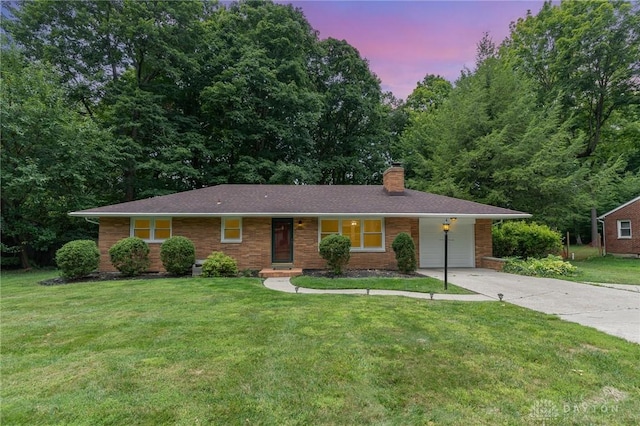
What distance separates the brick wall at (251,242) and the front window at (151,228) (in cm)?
23

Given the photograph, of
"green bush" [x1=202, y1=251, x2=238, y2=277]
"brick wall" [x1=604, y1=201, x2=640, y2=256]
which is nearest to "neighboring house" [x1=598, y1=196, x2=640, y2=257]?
"brick wall" [x1=604, y1=201, x2=640, y2=256]

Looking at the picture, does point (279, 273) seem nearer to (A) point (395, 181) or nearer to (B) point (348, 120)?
(A) point (395, 181)

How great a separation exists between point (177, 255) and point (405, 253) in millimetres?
7899

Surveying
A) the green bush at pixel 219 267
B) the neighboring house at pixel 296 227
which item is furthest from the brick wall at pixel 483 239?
the green bush at pixel 219 267

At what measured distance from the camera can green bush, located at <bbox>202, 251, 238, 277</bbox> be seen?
10.7 meters

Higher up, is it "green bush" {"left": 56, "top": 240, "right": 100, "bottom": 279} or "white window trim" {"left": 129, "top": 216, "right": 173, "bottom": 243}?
"white window trim" {"left": 129, "top": 216, "right": 173, "bottom": 243}

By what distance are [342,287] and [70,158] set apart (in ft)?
48.0

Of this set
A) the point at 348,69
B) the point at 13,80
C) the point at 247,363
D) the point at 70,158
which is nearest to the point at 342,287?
the point at 247,363

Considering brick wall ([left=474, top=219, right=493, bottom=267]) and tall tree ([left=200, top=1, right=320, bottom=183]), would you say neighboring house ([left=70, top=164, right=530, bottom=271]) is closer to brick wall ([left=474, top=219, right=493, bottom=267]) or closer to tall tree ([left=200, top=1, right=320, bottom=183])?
brick wall ([left=474, top=219, right=493, bottom=267])

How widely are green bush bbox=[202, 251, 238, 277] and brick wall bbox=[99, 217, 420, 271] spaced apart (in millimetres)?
1294

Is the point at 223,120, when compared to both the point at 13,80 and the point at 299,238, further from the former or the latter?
the point at 299,238

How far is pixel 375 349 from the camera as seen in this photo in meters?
4.09

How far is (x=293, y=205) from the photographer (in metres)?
12.7

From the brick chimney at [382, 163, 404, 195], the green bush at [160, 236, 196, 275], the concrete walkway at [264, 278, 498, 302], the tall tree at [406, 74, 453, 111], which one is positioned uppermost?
the tall tree at [406, 74, 453, 111]
